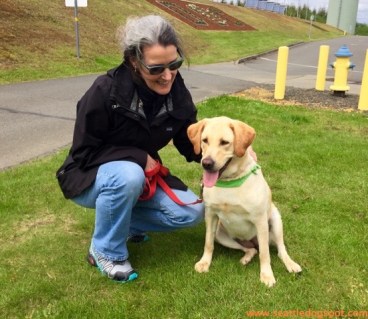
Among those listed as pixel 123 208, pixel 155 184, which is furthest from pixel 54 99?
pixel 123 208

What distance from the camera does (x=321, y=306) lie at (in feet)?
9.42

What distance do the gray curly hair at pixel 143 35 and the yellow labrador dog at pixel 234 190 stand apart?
0.59 metres

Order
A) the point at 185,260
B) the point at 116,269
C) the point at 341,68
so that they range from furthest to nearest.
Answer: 1. the point at 341,68
2. the point at 185,260
3. the point at 116,269

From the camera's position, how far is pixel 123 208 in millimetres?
3045

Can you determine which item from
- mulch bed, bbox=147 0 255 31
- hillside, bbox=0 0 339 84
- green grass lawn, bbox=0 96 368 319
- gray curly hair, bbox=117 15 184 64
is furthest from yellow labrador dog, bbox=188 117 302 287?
mulch bed, bbox=147 0 255 31

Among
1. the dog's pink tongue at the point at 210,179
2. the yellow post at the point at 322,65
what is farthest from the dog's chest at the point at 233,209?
the yellow post at the point at 322,65

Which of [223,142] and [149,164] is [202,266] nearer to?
[149,164]

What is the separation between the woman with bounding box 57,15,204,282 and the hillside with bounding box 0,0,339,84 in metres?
4.97

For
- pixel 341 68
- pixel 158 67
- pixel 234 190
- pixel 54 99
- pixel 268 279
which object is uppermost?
pixel 158 67

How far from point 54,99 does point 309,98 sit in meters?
5.71

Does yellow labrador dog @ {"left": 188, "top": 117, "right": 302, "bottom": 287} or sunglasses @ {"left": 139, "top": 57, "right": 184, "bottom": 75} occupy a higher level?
sunglasses @ {"left": 139, "top": 57, "right": 184, "bottom": 75}

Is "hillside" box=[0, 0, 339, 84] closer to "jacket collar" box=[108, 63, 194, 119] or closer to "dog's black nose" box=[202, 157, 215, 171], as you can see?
"jacket collar" box=[108, 63, 194, 119]

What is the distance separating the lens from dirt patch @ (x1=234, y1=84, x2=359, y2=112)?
976cm

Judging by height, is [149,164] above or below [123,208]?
above
